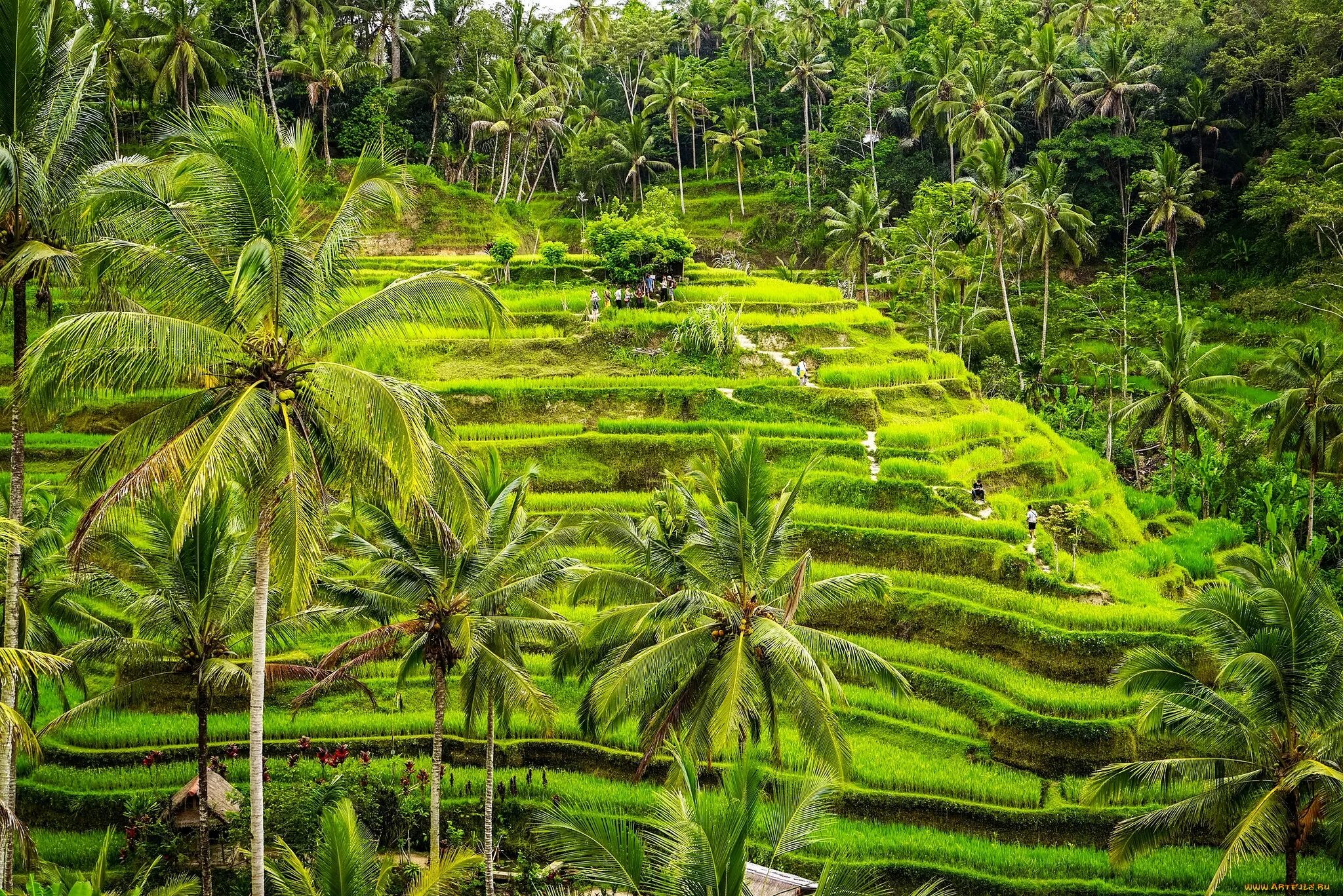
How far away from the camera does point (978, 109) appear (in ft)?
152

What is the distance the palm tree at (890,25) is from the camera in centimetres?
5700

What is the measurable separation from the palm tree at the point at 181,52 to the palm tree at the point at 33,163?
98.6 ft

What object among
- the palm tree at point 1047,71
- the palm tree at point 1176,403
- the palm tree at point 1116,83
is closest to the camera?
the palm tree at point 1176,403

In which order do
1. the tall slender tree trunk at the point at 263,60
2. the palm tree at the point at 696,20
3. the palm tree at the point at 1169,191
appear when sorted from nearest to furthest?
the tall slender tree trunk at the point at 263,60
the palm tree at the point at 1169,191
the palm tree at the point at 696,20

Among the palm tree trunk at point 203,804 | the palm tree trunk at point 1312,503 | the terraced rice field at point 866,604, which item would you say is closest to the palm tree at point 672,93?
the terraced rice field at point 866,604

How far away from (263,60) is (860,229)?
23773 millimetres

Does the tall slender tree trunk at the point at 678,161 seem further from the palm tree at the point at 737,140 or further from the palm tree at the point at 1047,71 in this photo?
the palm tree at the point at 1047,71

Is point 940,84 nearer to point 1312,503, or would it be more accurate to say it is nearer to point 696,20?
point 696,20

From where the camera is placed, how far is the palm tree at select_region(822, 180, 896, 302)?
4369 cm

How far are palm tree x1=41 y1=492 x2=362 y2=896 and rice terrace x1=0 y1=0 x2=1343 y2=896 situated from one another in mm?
94

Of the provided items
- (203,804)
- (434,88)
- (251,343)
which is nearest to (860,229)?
(434,88)

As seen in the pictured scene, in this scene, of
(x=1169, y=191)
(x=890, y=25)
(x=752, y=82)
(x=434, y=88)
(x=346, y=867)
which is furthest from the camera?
(x=890, y=25)

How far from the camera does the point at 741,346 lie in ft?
109

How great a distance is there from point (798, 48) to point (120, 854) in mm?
46901
